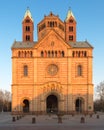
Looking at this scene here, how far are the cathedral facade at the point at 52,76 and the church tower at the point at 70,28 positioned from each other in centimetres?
1139

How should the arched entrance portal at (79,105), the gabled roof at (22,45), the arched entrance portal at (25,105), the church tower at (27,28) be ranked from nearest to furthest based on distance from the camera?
the arched entrance portal at (79,105), the arched entrance portal at (25,105), the gabled roof at (22,45), the church tower at (27,28)

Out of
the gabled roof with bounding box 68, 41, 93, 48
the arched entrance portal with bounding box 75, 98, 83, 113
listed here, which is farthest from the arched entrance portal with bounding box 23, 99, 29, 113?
the gabled roof with bounding box 68, 41, 93, 48

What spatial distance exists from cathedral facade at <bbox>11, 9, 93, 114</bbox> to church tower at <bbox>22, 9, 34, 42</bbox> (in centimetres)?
1198

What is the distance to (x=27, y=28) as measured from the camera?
10606 cm

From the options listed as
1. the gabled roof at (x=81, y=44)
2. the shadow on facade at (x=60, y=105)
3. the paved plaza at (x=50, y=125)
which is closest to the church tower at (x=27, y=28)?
the gabled roof at (x=81, y=44)

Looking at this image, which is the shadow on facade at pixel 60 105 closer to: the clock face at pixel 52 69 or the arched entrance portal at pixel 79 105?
the arched entrance portal at pixel 79 105

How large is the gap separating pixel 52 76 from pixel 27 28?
2185cm

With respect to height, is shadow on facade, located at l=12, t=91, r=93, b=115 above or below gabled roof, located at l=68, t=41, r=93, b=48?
below

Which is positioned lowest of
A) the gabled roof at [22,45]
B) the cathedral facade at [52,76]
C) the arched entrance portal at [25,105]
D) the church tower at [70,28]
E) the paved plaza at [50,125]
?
the paved plaza at [50,125]

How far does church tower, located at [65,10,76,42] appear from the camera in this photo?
105 m

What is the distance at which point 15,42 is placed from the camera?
319 feet

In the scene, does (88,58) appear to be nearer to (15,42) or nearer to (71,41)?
(71,41)

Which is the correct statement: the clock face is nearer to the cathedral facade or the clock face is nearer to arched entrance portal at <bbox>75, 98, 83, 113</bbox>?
the cathedral facade

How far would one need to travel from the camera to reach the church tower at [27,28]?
105 m
